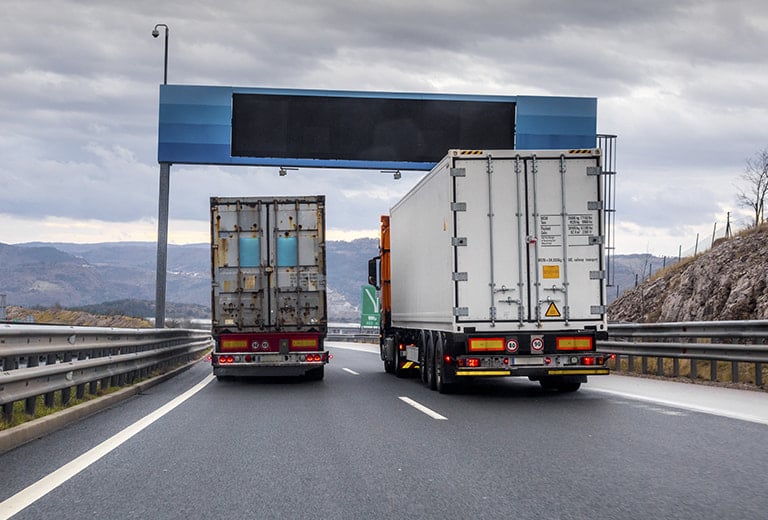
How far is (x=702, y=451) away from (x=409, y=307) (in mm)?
9620

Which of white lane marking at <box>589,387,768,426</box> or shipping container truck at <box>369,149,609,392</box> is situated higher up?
shipping container truck at <box>369,149,609,392</box>

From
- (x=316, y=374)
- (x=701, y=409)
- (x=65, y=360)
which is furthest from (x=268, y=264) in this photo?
(x=701, y=409)

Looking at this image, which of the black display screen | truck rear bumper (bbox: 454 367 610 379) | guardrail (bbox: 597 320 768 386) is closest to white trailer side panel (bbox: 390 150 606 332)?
truck rear bumper (bbox: 454 367 610 379)

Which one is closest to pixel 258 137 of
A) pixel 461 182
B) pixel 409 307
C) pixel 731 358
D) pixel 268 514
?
pixel 409 307

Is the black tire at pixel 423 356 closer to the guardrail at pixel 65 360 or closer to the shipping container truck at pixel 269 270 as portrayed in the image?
the shipping container truck at pixel 269 270

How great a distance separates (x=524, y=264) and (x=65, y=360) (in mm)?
6344

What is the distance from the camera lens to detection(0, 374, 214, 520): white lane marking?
5341 millimetres

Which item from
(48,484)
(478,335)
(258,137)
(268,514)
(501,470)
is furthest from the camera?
(258,137)

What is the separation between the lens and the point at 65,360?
1003 cm

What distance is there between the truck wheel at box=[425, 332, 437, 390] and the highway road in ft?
6.92

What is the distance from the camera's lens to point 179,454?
7.41m

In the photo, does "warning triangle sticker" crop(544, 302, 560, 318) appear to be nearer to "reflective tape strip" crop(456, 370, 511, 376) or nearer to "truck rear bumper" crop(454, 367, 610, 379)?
"truck rear bumper" crop(454, 367, 610, 379)

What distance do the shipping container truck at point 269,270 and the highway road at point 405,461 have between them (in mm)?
4567

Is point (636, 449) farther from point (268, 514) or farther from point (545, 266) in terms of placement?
point (545, 266)
